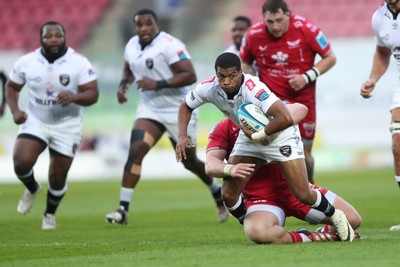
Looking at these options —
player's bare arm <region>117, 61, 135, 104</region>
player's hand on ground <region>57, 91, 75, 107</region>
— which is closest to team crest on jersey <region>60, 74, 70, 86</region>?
player's hand on ground <region>57, 91, 75, 107</region>

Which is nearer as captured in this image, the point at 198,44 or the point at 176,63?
the point at 176,63

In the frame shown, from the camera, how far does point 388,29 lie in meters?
10.3

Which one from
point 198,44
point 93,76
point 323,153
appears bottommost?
point 323,153

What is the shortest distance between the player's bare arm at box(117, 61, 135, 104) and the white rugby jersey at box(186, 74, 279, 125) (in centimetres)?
393

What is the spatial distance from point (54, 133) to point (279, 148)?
174 inches

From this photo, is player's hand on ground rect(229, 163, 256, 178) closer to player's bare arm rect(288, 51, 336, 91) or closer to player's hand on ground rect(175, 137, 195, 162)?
player's hand on ground rect(175, 137, 195, 162)

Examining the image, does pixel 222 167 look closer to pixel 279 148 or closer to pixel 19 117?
pixel 279 148

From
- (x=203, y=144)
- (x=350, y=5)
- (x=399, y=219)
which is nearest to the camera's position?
(x=399, y=219)

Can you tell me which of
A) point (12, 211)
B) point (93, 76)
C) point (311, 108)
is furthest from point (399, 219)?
point (12, 211)

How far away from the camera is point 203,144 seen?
26.5 metres

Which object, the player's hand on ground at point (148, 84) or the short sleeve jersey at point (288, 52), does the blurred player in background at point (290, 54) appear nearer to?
the short sleeve jersey at point (288, 52)

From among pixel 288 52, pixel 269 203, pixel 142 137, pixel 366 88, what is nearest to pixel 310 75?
pixel 288 52

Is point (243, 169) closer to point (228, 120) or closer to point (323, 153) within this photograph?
point (228, 120)

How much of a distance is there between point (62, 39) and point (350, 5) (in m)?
18.3
